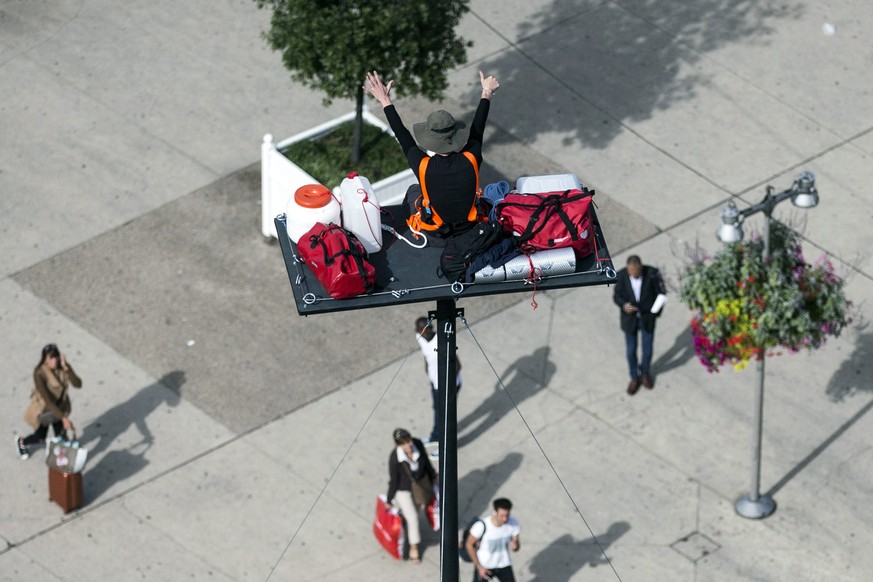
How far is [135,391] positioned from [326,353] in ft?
6.44

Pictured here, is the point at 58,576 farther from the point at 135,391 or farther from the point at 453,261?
the point at 453,261

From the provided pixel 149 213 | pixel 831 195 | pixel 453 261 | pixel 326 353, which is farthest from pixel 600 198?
pixel 453 261

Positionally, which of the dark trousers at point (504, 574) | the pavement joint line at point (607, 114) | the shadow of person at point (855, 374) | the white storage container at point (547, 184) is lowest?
the shadow of person at point (855, 374)

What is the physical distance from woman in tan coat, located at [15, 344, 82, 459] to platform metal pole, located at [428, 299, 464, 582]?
239 inches

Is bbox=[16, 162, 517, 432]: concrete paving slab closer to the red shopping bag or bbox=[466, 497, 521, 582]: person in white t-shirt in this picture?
the red shopping bag

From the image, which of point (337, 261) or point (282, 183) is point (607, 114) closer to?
point (282, 183)

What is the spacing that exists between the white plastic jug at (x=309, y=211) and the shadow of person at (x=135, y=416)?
6.42 metres

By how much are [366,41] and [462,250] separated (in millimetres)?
7666

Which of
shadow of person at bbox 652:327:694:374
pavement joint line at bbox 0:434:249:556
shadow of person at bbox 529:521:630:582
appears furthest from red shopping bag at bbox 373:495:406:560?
shadow of person at bbox 652:327:694:374

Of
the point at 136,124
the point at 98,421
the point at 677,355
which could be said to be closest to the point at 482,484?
the point at 677,355

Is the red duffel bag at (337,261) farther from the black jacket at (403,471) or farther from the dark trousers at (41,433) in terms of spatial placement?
the dark trousers at (41,433)

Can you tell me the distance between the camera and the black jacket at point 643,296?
620 inches

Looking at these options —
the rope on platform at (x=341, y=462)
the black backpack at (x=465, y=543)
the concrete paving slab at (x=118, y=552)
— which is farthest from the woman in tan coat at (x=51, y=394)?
the black backpack at (x=465, y=543)

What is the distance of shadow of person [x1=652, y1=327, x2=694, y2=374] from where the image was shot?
1669 cm
